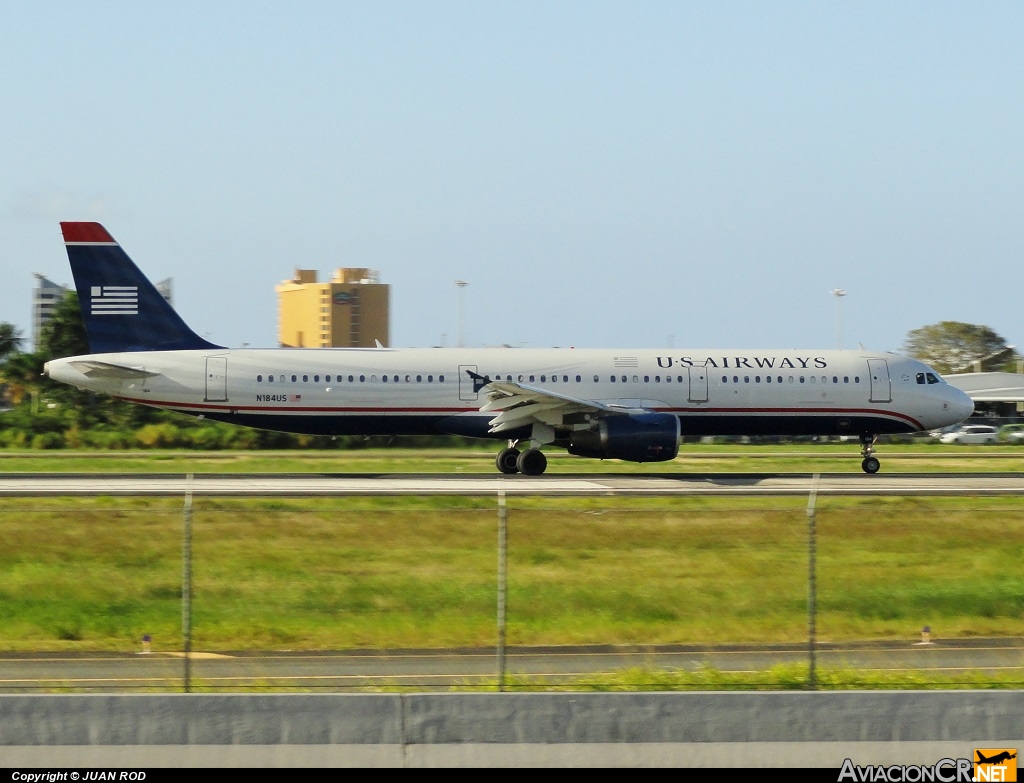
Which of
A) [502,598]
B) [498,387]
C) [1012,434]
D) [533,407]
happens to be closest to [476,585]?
[502,598]

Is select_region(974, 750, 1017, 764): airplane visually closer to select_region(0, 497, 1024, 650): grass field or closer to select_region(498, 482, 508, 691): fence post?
select_region(0, 497, 1024, 650): grass field

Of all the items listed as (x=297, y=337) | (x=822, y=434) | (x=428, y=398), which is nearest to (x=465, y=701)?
(x=428, y=398)

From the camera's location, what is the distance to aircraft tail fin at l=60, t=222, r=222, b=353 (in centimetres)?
3362

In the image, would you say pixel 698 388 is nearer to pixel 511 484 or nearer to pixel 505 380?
pixel 505 380

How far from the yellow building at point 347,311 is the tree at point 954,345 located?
167 ft

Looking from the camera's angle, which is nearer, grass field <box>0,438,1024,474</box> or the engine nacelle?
the engine nacelle

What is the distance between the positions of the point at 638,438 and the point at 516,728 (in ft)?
70.4

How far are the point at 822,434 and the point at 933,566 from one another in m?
18.6

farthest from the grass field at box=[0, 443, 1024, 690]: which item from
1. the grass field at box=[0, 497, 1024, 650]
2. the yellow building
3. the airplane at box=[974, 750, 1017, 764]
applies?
the yellow building

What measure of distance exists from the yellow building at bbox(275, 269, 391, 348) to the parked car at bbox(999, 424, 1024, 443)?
62307 mm

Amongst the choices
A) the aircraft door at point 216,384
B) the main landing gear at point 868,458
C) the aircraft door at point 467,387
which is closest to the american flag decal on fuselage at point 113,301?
the aircraft door at point 216,384

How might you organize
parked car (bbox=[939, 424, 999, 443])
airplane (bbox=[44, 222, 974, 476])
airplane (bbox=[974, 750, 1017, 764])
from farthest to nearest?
parked car (bbox=[939, 424, 999, 443]), airplane (bbox=[44, 222, 974, 476]), airplane (bbox=[974, 750, 1017, 764])

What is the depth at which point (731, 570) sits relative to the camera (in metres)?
A: 14.0

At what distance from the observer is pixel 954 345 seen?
405 feet
